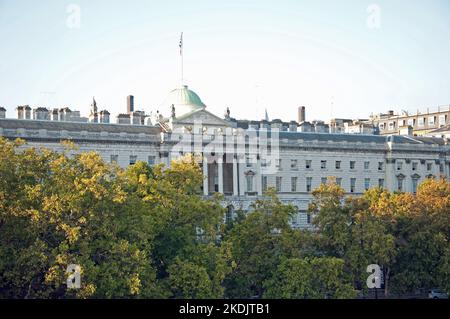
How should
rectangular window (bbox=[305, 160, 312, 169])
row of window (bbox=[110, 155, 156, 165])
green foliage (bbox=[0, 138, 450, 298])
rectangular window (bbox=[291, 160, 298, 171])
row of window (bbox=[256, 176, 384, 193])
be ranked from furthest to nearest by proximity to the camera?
rectangular window (bbox=[305, 160, 312, 169])
rectangular window (bbox=[291, 160, 298, 171])
row of window (bbox=[256, 176, 384, 193])
row of window (bbox=[110, 155, 156, 165])
green foliage (bbox=[0, 138, 450, 298])

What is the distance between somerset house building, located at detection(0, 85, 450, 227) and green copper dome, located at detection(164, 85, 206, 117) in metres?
0.12

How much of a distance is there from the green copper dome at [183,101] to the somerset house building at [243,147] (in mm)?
118

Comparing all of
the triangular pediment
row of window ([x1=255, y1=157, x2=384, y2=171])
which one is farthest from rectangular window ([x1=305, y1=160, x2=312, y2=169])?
the triangular pediment

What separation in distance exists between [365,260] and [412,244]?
22.6 ft

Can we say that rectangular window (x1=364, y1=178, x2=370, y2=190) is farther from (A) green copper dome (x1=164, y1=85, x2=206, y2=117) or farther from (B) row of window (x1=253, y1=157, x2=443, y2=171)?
(A) green copper dome (x1=164, y1=85, x2=206, y2=117)

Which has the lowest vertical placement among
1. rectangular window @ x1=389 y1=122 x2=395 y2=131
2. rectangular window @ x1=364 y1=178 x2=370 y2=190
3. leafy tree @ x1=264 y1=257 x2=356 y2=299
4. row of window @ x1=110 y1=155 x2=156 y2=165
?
leafy tree @ x1=264 y1=257 x2=356 y2=299

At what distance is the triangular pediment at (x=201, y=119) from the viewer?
407 ft

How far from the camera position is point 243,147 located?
4985 inches

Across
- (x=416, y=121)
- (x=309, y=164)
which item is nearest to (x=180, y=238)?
(x=309, y=164)

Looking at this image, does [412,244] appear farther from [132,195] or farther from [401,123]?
[401,123]

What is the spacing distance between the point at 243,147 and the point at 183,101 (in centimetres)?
953

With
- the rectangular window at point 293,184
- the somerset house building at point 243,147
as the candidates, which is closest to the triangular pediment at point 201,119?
the somerset house building at point 243,147

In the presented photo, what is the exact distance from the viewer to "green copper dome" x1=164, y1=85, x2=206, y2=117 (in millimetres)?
128625

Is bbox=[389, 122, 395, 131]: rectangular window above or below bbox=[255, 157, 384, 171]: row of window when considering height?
above
